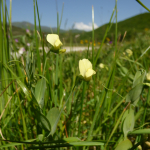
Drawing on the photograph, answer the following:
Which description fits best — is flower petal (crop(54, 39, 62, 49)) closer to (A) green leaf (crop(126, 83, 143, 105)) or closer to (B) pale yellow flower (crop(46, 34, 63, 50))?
(B) pale yellow flower (crop(46, 34, 63, 50))

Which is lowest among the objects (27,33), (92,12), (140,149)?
(140,149)

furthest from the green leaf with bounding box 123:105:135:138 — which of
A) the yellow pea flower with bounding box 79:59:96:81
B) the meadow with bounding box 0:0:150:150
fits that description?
the yellow pea flower with bounding box 79:59:96:81

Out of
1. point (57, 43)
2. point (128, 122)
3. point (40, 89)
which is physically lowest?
point (128, 122)

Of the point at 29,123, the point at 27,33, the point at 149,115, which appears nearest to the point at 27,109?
the point at 29,123

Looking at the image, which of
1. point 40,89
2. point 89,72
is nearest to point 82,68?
point 89,72

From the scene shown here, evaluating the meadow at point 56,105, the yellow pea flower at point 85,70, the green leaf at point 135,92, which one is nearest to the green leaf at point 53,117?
the meadow at point 56,105

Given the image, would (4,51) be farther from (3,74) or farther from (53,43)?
(53,43)

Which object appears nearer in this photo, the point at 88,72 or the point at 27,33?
the point at 88,72

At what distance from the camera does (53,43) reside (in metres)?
0.41

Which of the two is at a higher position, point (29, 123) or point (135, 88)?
point (135, 88)

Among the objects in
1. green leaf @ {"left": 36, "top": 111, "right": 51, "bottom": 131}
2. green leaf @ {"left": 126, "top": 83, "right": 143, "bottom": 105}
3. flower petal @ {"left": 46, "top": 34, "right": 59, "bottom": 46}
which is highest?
flower petal @ {"left": 46, "top": 34, "right": 59, "bottom": 46}

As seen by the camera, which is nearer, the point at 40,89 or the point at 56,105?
the point at 40,89

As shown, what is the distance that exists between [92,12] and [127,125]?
34cm

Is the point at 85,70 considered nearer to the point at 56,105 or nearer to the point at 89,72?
the point at 89,72
